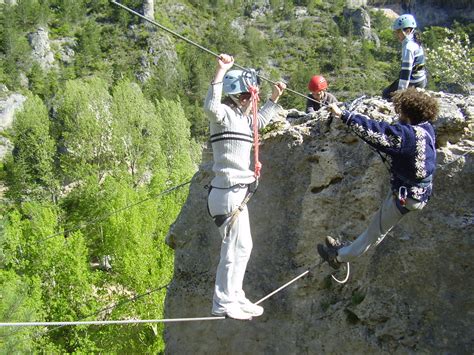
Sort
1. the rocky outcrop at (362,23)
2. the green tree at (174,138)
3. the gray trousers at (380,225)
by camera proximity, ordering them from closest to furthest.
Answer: the gray trousers at (380,225)
the green tree at (174,138)
the rocky outcrop at (362,23)

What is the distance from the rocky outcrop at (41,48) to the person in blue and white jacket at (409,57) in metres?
73.8

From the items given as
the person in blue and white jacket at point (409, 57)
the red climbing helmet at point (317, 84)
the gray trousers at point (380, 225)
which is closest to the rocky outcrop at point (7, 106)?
the red climbing helmet at point (317, 84)

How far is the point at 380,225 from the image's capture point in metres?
5.38

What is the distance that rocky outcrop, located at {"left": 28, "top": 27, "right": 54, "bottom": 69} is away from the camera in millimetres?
74500

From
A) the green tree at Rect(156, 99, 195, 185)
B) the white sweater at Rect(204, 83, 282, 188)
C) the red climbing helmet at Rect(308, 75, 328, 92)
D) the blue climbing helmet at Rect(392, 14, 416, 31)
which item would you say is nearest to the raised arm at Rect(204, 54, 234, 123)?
the white sweater at Rect(204, 83, 282, 188)

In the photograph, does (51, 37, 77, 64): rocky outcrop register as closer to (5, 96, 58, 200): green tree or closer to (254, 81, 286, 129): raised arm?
(5, 96, 58, 200): green tree

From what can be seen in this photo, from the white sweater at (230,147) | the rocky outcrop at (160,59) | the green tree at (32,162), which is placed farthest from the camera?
the rocky outcrop at (160,59)

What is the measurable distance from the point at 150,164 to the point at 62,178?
6.97m

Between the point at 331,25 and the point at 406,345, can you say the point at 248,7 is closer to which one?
the point at 331,25

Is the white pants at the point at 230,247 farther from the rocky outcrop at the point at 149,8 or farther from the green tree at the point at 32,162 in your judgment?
the rocky outcrop at the point at 149,8

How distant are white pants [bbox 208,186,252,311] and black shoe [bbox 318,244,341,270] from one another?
1.00 meters

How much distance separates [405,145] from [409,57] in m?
2.30

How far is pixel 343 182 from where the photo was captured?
21.4ft

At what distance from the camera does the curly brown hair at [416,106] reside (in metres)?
5.06
